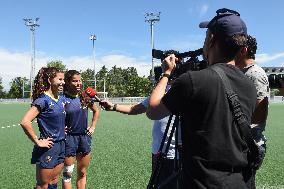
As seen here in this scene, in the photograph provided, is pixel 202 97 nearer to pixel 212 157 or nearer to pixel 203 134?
pixel 203 134

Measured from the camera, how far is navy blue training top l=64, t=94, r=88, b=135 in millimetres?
5727

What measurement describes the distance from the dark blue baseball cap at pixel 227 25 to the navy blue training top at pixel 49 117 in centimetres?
286

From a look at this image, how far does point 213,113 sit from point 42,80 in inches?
126

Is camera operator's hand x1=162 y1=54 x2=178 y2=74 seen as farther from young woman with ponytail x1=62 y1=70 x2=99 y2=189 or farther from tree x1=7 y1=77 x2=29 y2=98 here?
Result: tree x1=7 y1=77 x2=29 y2=98

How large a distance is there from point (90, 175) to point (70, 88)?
8.51 ft

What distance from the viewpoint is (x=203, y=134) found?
2.23m

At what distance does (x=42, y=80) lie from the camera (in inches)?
192

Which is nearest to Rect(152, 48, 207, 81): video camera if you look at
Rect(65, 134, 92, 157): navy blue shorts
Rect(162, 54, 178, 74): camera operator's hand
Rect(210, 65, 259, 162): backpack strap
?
Rect(162, 54, 178, 74): camera operator's hand

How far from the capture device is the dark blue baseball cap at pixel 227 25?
234 centimetres

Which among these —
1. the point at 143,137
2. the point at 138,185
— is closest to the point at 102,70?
the point at 143,137

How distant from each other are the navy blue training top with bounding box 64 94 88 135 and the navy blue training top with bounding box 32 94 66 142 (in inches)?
30.9

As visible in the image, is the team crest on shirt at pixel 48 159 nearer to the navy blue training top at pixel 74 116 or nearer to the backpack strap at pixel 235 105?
the navy blue training top at pixel 74 116

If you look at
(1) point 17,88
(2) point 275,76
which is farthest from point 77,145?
(1) point 17,88

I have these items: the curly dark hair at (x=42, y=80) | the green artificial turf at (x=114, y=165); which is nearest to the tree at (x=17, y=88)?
the green artificial turf at (x=114, y=165)
